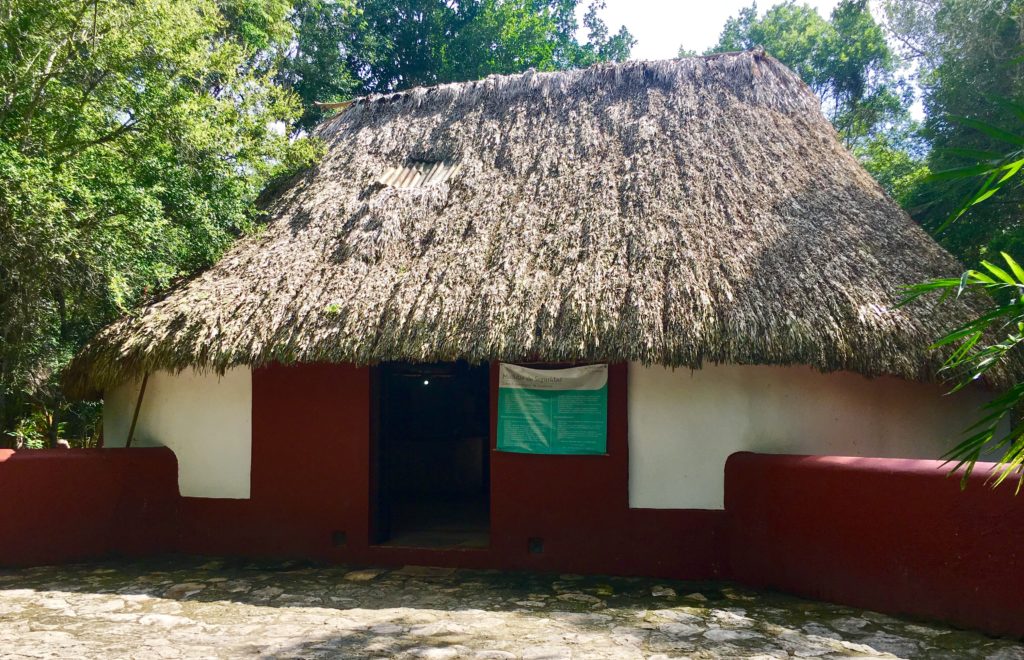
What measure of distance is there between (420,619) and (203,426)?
330 cm

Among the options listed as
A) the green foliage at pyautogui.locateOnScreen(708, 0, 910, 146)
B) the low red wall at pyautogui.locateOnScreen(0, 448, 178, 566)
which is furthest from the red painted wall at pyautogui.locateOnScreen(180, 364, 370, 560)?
the green foliage at pyautogui.locateOnScreen(708, 0, 910, 146)

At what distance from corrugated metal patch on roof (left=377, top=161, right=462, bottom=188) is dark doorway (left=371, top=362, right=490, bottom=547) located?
198cm

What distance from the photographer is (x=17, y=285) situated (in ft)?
22.2

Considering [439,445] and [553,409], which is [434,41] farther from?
[553,409]

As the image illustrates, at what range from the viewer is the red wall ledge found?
4.62 meters

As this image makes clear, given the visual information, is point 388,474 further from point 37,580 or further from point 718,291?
point 718,291

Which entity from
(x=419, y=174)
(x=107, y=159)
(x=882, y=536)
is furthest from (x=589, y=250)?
(x=107, y=159)

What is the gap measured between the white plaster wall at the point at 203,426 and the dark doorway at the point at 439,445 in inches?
73.8

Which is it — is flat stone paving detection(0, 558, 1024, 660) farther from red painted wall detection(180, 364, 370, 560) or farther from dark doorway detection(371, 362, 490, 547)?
dark doorway detection(371, 362, 490, 547)

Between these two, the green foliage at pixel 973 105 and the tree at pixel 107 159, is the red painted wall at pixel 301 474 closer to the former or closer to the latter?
the tree at pixel 107 159

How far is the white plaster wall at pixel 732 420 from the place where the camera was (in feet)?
21.3

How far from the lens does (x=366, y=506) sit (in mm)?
6980

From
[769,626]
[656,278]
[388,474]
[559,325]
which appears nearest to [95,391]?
[388,474]

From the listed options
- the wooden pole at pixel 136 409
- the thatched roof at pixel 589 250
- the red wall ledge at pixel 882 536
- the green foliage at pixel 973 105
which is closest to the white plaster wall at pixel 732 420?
the red wall ledge at pixel 882 536
